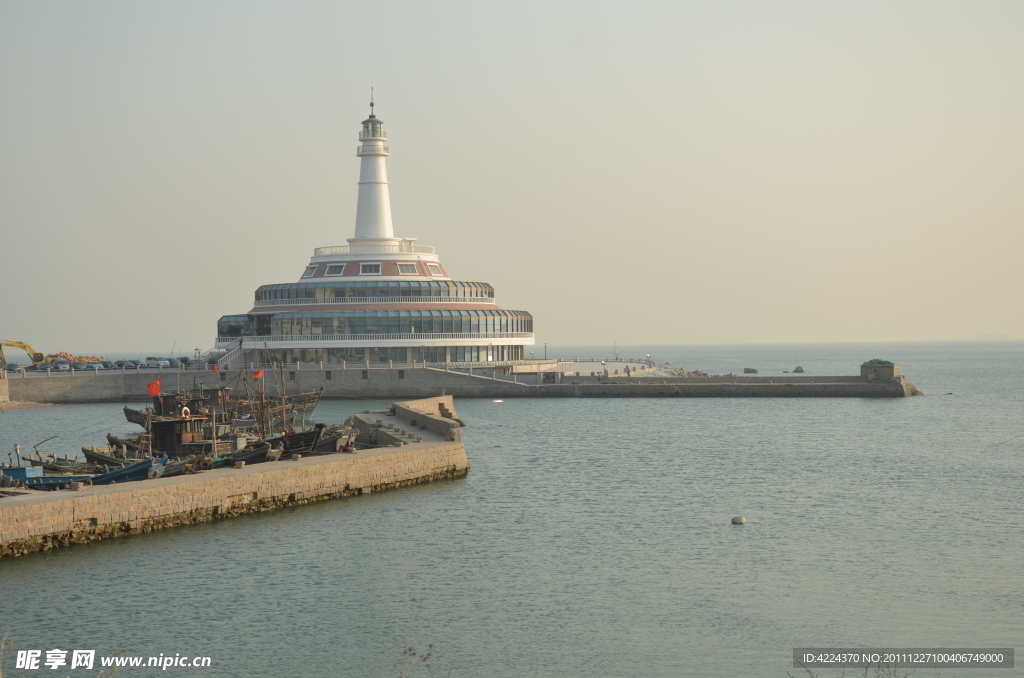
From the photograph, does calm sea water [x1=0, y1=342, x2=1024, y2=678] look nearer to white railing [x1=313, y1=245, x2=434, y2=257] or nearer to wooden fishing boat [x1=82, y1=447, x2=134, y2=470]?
wooden fishing boat [x1=82, y1=447, x2=134, y2=470]

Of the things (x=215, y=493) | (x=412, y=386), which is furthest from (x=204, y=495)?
(x=412, y=386)

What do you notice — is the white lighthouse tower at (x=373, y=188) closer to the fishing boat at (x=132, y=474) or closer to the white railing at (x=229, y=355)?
the white railing at (x=229, y=355)

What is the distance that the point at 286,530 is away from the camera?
34.4 metres

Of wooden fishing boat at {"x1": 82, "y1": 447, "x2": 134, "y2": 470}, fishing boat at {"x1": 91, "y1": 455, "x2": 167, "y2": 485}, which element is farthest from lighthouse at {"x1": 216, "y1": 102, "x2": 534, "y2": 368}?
fishing boat at {"x1": 91, "y1": 455, "x2": 167, "y2": 485}

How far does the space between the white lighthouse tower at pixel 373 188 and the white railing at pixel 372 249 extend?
74cm

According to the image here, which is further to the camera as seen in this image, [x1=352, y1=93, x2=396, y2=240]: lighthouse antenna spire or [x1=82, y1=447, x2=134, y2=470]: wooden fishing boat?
[x1=352, y1=93, x2=396, y2=240]: lighthouse antenna spire

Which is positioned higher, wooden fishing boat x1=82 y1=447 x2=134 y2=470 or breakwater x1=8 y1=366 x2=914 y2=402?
breakwater x1=8 y1=366 x2=914 y2=402

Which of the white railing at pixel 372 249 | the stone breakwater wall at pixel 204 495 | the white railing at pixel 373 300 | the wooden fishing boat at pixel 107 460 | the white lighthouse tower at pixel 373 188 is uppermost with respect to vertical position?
the white lighthouse tower at pixel 373 188

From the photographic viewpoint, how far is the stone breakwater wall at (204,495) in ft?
99.1

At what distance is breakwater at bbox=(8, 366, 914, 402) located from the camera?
9038 centimetres

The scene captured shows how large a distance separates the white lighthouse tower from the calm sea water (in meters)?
58.6

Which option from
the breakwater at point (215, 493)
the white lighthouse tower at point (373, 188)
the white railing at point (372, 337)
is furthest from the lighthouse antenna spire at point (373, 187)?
the breakwater at point (215, 493)

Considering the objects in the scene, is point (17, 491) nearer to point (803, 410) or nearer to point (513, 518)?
point (513, 518)

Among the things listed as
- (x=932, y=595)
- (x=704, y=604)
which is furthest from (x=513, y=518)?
(x=932, y=595)
